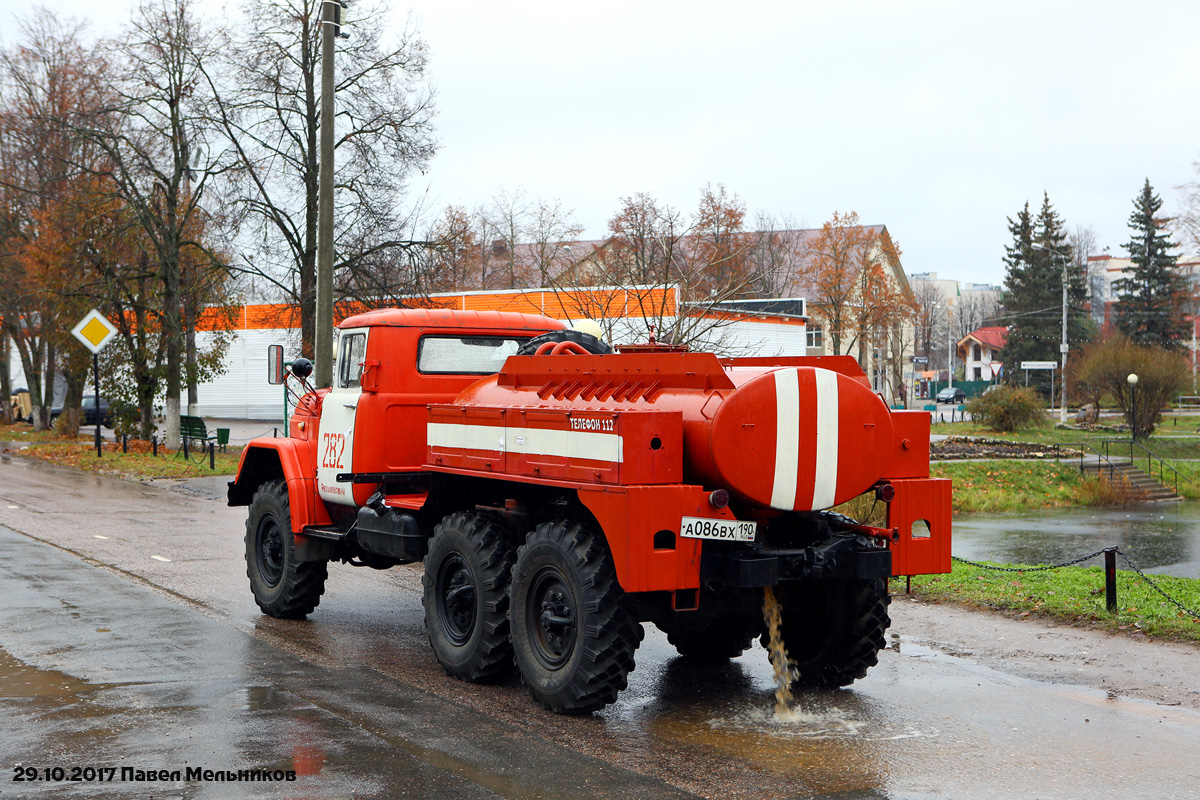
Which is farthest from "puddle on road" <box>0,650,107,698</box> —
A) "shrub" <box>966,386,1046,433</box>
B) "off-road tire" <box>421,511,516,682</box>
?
"shrub" <box>966,386,1046,433</box>

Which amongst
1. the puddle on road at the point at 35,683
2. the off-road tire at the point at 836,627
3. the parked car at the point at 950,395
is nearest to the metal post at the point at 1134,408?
the off-road tire at the point at 836,627

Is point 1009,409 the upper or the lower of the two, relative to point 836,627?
upper

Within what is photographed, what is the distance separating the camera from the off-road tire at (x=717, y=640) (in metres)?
8.11

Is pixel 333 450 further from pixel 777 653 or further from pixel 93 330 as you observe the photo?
pixel 93 330

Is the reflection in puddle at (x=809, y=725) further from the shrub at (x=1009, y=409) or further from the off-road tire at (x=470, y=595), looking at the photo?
the shrub at (x=1009, y=409)

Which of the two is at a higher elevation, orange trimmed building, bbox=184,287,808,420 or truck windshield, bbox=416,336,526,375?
orange trimmed building, bbox=184,287,808,420

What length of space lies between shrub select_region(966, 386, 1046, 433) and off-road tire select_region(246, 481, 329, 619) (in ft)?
123

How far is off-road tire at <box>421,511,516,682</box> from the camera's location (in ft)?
23.8

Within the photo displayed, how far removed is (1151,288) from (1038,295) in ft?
24.0

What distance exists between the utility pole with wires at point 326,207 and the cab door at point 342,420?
684 centimetres

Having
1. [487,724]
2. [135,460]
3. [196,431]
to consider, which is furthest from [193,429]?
[487,724]

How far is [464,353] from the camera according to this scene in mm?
9055

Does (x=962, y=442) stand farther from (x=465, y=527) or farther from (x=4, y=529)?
(x=465, y=527)

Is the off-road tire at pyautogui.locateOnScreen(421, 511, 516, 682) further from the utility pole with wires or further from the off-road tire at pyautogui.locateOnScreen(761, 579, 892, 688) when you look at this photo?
the utility pole with wires
